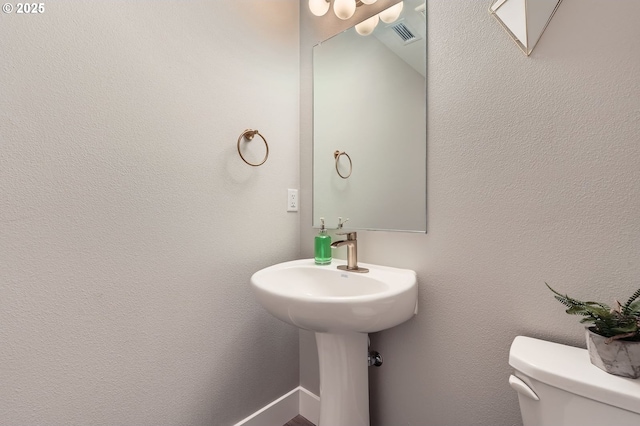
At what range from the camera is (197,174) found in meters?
1.11

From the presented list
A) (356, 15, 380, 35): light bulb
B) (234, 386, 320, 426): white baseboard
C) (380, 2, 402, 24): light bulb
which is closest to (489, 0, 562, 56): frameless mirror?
(380, 2, 402, 24): light bulb

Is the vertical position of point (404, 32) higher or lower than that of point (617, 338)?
higher

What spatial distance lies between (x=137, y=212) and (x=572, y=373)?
1.28m

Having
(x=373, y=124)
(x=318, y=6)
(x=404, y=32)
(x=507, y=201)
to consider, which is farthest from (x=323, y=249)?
(x=318, y=6)

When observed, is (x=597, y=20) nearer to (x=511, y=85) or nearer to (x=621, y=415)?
(x=511, y=85)

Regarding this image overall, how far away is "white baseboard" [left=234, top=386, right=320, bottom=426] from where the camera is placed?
4.26 ft

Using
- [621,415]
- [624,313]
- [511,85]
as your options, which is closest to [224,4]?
[511,85]

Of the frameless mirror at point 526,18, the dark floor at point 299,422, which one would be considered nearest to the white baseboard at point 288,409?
the dark floor at point 299,422

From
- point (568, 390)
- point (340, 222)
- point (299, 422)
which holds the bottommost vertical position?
point (299, 422)

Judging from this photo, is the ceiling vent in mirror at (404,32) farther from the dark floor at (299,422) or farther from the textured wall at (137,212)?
the dark floor at (299,422)

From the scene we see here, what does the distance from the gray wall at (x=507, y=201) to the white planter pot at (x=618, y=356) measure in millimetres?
154

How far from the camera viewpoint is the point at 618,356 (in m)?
0.64

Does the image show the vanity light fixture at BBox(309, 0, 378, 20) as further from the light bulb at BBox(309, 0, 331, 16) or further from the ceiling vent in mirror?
the ceiling vent in mirror

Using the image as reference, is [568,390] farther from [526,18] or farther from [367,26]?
[367,26]
